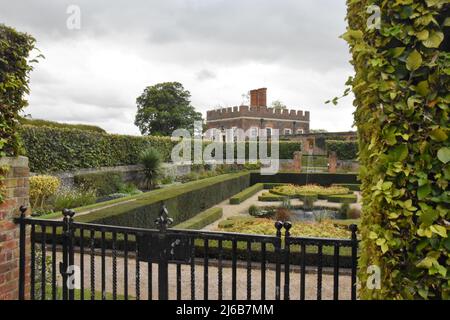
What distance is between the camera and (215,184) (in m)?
13.3

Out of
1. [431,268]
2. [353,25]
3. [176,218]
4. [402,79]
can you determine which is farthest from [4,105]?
[176,218]

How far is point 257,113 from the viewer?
4072cm

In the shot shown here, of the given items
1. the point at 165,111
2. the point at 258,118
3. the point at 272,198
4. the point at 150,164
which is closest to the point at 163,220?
the point at 272,198

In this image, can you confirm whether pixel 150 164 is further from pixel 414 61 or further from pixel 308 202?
pixel 414 61

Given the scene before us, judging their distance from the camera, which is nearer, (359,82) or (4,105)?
(359,82)

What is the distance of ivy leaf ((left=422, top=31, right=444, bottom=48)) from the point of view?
64.0 inches

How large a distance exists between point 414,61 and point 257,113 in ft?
129

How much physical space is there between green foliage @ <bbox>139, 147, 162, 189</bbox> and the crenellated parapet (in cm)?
2318

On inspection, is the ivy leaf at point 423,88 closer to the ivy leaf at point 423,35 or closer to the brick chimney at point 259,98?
the ivy leaf at point 423,35

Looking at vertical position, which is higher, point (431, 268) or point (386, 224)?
point (386, 224)

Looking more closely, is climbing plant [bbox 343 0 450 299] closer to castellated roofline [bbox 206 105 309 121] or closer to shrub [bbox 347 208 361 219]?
shrub [bbox 347 208 361 219]
